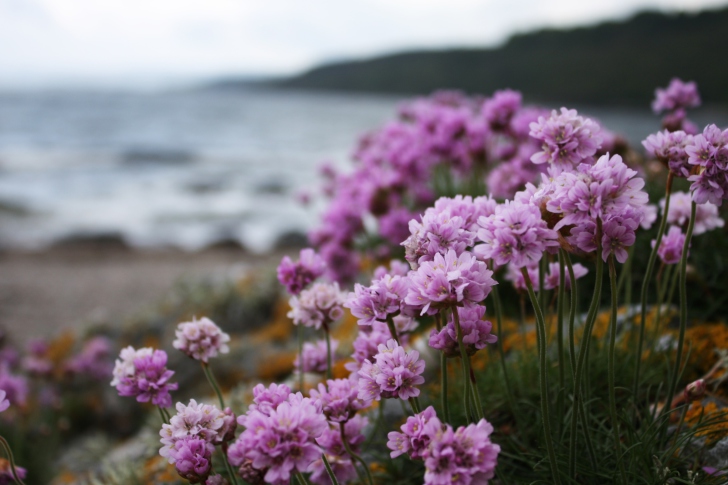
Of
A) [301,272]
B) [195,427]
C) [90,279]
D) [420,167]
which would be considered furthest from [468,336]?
[90,279]

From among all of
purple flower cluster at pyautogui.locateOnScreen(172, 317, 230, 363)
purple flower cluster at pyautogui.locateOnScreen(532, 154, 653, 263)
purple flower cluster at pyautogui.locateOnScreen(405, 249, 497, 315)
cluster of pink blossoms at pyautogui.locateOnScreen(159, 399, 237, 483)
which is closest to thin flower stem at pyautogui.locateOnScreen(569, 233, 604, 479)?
purple flower cluster at pyautogui.locateOnScreen(532, 154, 653, 263)

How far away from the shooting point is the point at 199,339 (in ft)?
6.14

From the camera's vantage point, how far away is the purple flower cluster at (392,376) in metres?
1.38

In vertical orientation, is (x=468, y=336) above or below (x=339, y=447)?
above

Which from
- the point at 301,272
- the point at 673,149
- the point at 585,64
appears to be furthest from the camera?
the point at 585,64

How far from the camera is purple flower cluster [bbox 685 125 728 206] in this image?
144cm

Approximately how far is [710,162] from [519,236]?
2.09 feet

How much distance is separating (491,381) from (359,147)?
13.9ft

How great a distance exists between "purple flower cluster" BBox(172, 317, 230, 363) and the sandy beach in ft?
17.4

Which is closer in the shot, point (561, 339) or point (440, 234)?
point (440, 234)

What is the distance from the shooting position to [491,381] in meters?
2.54

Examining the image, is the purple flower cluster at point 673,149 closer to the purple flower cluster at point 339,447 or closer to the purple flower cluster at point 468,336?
the purple flower cluster at point 468,336

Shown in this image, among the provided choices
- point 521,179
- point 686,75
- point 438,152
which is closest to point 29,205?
point 438,152

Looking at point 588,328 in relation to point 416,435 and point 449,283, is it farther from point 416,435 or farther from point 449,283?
point 416,435
